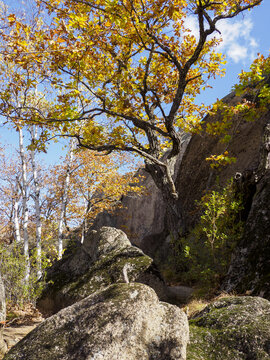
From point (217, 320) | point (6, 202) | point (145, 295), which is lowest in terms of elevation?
point (217, 320)

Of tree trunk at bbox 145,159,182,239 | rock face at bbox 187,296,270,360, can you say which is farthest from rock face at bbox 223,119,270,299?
tree trunk at bbox 145,159,182,239

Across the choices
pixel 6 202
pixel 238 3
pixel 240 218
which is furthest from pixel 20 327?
pixel 6 202

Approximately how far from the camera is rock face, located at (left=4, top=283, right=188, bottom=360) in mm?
2430

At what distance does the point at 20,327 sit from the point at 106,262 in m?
2.79

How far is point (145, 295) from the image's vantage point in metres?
2.88

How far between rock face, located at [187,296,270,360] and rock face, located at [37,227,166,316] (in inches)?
156

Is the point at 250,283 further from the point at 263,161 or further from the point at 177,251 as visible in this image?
the point at 177,251

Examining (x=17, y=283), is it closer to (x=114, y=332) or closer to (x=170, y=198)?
(x=170, y=198)

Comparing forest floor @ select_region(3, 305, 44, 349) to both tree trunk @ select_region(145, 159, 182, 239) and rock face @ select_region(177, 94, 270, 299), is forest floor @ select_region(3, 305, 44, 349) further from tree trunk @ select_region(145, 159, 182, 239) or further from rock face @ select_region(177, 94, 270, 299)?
tree trunk @ select_region(145, 159, 182, 239)

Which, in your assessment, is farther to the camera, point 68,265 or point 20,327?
point 68,265

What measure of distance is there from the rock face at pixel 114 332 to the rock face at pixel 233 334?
0.31 metres

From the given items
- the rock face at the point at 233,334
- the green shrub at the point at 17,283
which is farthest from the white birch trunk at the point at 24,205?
the rock face at the point at 233,334

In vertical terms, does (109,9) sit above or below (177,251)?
above

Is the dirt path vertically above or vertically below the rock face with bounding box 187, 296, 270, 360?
below
